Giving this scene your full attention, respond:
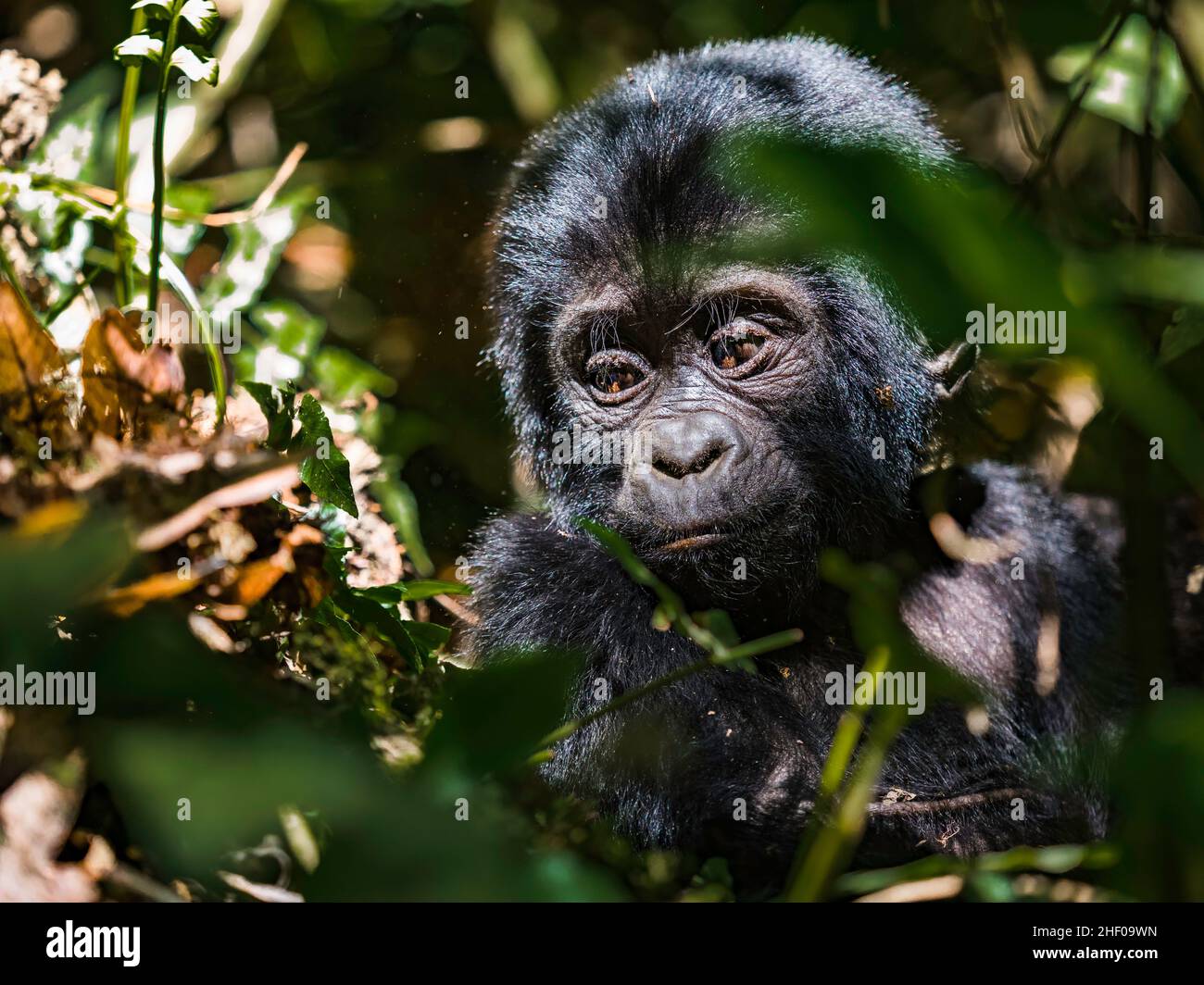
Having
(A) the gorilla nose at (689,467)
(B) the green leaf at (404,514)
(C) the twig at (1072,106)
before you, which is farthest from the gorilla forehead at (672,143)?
(B) the green leaf at (404,514)

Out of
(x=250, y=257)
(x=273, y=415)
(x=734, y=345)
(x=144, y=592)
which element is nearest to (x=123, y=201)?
(x=250, y=257)

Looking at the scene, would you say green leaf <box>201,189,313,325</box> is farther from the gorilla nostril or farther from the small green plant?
the gorilla nostril

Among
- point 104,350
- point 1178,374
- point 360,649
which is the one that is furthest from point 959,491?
point 104,350

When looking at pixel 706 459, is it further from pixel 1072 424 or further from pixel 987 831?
pixel 1072 424

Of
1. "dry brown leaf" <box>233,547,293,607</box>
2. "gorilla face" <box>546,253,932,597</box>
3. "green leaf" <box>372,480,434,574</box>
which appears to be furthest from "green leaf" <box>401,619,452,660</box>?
"green leaf" <box>372,480,434,574</box>

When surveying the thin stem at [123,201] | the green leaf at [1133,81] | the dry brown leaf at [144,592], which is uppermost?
the green leaf at [1133,81]

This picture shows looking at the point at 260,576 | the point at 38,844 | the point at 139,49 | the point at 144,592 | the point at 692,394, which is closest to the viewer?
the point at 144,592

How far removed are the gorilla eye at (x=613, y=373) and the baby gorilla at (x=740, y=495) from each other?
0.01 meters

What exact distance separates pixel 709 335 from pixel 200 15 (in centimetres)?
162

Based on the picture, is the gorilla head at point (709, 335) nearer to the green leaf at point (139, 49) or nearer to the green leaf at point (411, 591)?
the green leaf at point (411, 591)

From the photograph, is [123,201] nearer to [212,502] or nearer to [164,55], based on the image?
[164,55]

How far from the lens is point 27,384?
219 cm

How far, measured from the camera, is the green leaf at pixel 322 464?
2.40m
